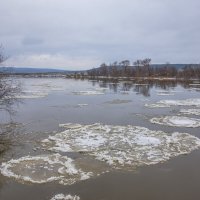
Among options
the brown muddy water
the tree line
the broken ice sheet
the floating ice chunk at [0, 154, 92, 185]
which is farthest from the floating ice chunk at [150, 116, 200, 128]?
the tree line

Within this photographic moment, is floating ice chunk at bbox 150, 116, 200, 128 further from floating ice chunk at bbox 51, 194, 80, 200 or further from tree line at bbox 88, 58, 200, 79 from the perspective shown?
tree line at bbox 88, 58, 200, 79

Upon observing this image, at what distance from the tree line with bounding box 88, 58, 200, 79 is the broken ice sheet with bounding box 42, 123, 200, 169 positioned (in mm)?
93815

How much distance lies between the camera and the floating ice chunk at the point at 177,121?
2031cm

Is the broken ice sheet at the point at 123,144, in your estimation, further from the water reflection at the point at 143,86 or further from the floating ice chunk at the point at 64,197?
the water reflection at the point at 143,86

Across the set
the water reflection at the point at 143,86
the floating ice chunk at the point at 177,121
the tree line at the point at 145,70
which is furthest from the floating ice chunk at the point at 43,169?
the tree line at the point at 145,70

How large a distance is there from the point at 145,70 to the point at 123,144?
385ft

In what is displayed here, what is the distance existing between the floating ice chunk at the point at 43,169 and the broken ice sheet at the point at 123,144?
139cm

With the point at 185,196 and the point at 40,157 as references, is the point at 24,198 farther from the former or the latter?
the point at 185,196

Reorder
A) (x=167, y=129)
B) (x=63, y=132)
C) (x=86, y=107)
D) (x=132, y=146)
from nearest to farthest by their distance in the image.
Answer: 1. (x=132, y=146)
2. (x=63, y=132)
3. (x=167, y=129)
4. (x=86, y=107)

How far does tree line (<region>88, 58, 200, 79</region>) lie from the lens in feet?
375

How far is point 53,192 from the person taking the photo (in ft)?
31.7

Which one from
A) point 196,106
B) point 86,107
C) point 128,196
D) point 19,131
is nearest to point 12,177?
point 128,196

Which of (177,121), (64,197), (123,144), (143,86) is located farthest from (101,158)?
(143,86)

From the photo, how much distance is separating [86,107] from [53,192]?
62.4 feet
